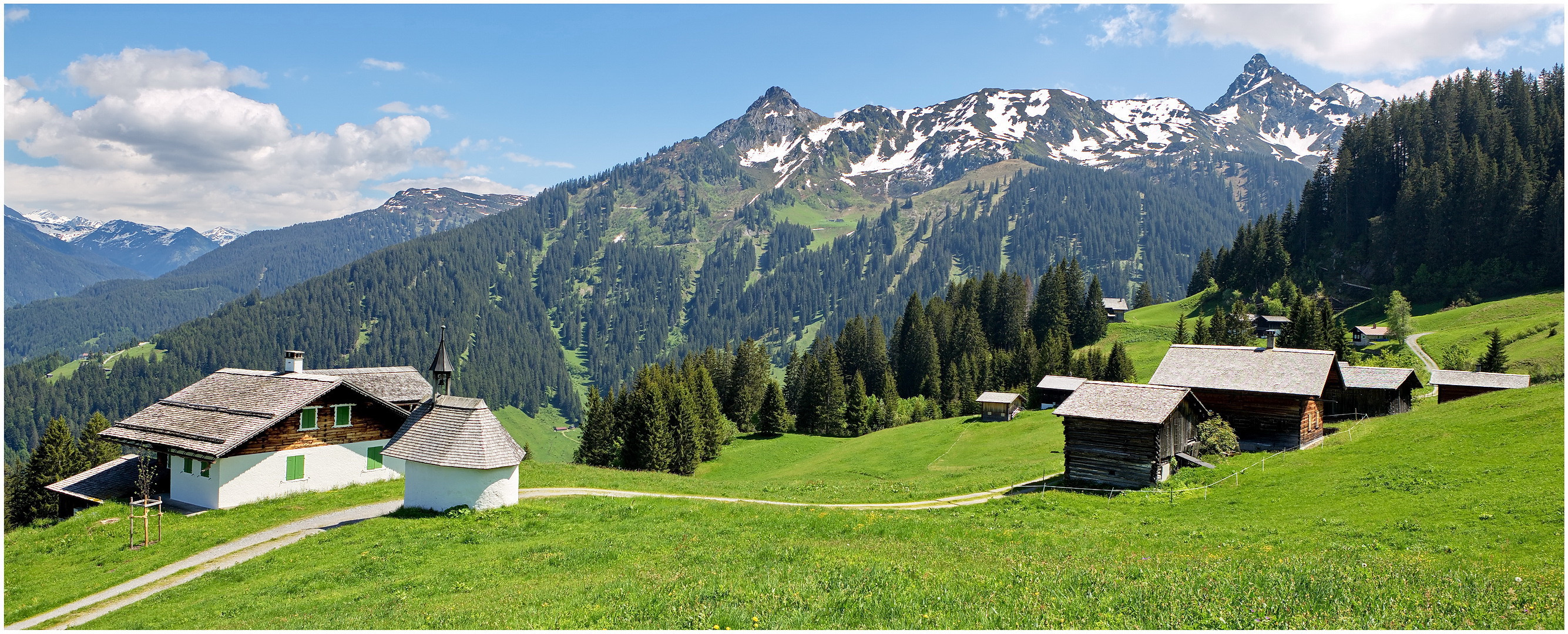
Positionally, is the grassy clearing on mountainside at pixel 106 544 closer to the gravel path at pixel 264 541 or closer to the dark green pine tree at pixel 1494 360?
the gravel path at pixel 264 541

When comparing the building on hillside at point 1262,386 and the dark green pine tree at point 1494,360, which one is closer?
the building on hillside at point 1262,386

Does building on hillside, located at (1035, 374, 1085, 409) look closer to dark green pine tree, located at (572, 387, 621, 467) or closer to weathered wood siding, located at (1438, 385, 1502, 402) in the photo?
weathered wood siding, located at (1438, 385, 1502, 402)

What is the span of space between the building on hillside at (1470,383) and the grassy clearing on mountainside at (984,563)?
86.6ft

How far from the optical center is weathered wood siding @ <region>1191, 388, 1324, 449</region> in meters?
50.5

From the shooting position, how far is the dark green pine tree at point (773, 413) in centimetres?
9812

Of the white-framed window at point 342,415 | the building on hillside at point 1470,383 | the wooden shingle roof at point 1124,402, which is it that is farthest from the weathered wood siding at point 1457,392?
the white-framed window at point 342,415

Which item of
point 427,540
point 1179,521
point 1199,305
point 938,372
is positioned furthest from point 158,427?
point 1199,305

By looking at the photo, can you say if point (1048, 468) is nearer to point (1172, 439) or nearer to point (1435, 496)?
point (1172, 439)

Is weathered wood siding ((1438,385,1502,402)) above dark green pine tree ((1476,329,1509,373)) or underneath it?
underneath

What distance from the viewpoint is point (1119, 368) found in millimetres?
94438

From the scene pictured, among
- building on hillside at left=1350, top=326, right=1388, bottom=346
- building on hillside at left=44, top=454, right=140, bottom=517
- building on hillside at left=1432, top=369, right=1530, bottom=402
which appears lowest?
building on hillside at left=44, top=454, right=140, bottom=517

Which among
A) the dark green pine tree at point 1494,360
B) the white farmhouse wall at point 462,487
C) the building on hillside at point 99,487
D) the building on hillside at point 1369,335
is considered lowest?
the building on hillside at point 99,487

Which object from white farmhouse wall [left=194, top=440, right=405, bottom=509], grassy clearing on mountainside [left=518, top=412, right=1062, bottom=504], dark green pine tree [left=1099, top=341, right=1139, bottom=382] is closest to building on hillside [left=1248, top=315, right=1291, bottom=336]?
dark green pine tree [left=1099, top=341, right=1139, bottom=382]

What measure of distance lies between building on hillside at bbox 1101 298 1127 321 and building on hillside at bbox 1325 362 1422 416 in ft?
230
